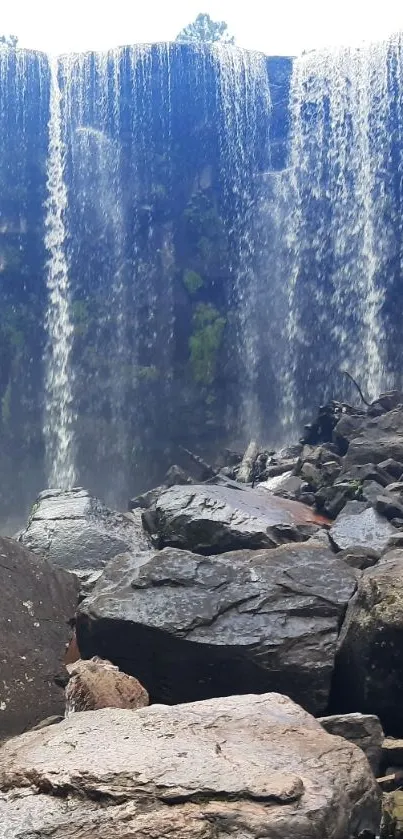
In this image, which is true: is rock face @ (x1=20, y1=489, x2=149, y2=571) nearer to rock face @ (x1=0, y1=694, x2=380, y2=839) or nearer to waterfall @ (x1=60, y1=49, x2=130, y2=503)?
rock face @ (x1=0, y1=694, x2=380, y2=839)

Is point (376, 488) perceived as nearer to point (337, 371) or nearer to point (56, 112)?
point (337, 371)

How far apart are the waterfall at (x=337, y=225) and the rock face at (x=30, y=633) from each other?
50.7 ft

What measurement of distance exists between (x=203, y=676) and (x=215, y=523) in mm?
2684

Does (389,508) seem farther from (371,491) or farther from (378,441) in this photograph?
(378,441)

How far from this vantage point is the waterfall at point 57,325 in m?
20.7

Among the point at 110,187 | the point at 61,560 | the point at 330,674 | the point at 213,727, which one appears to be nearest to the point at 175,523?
the point at 61,560

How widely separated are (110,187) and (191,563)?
18.8m

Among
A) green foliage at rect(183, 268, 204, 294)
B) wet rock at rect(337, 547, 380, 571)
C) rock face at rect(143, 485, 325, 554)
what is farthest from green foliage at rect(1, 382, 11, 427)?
wet rock at rect(337, 547, 380, 571)

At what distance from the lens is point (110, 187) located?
2228cm

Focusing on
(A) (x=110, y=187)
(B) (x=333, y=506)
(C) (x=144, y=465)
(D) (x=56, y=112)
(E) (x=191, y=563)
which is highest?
(D) (x=56, y=112)

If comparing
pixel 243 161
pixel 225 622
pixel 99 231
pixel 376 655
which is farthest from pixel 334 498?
pixel 243 161

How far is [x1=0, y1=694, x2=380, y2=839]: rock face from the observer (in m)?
2.43

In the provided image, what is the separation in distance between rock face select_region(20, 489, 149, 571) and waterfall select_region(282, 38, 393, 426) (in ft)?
41.0

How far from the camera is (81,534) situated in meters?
7.59
